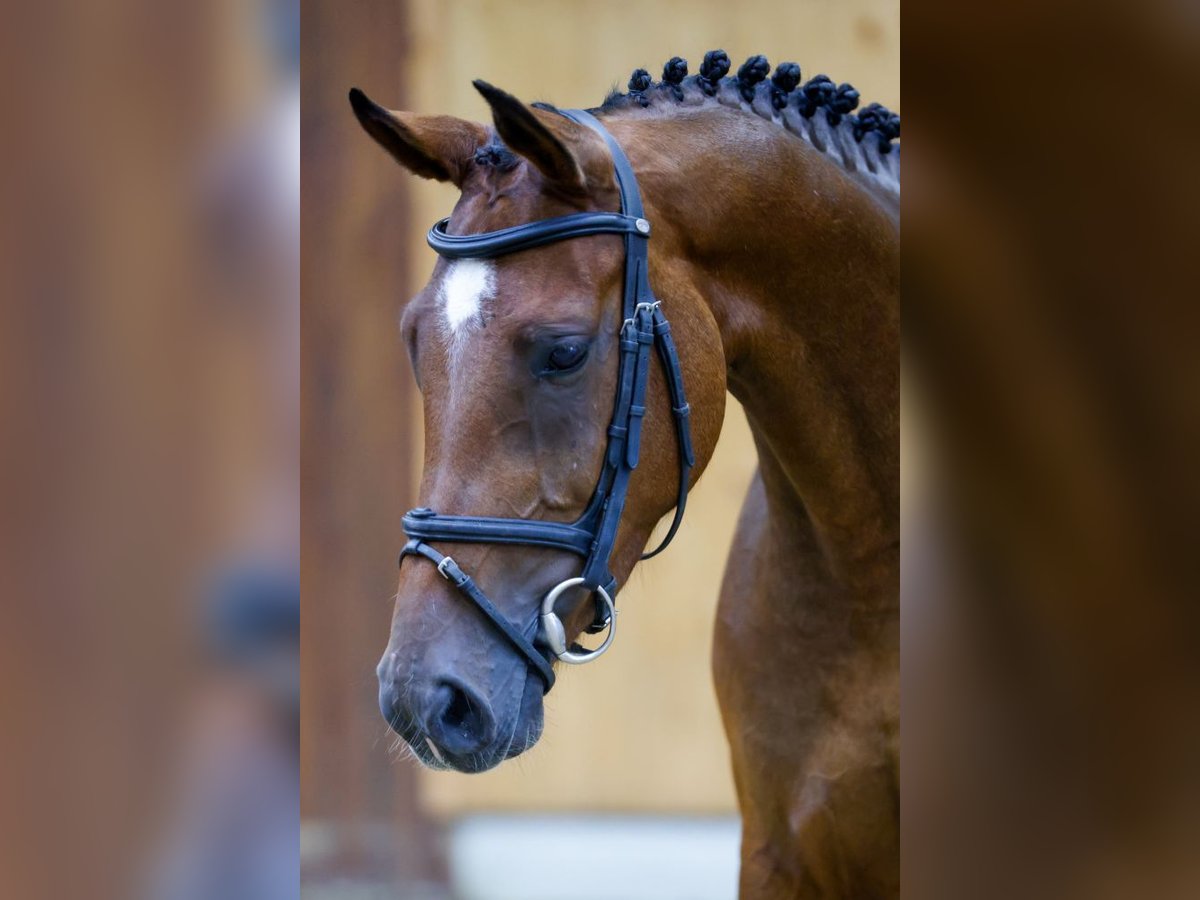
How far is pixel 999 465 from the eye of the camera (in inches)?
19.3

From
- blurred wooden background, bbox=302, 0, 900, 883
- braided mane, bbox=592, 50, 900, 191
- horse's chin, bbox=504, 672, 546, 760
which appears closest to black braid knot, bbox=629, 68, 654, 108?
braided mane, bbox=592, 50, 900, 191

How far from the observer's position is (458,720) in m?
1.28

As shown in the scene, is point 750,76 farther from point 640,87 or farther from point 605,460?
point 605,460

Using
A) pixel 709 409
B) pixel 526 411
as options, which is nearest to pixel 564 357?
pixel 526 411

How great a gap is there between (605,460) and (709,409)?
19 centimetres

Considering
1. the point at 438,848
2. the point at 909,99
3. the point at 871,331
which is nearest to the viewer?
the point at 909,99

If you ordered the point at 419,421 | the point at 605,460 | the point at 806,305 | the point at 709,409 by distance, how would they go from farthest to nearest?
the point at 419,421, the point at 806,305, the point at 709,409, the point at 605,460

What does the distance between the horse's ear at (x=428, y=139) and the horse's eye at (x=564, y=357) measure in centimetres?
31

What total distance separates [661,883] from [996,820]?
276 cm

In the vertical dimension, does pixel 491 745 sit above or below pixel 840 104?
below

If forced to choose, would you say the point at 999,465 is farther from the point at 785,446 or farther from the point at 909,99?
the point at 785,446

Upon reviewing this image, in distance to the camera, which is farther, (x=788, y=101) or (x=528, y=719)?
(x=788, y=101)

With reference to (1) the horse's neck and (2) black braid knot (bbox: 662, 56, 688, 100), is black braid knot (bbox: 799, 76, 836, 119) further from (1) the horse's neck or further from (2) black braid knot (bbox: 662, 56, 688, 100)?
(2) black braid knot (bbox: 662, 56, 688, 100)

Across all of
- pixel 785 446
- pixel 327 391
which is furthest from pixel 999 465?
pixel 327 391
